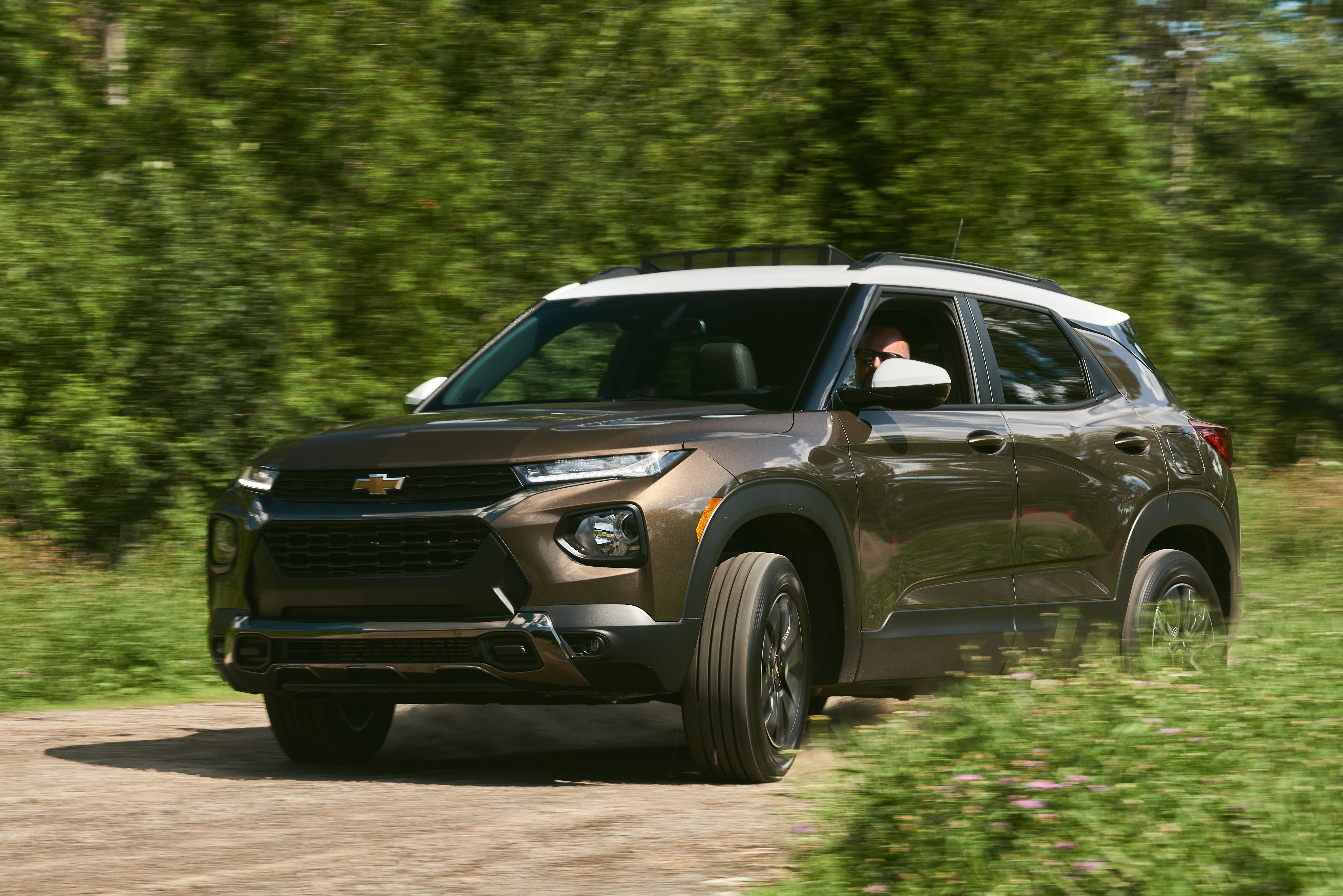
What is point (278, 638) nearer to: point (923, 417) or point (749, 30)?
point (923, 417)

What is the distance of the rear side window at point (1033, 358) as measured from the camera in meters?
6.95

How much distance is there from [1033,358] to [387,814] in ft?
11.0

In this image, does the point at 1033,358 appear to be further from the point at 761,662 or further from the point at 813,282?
the point at 761,662

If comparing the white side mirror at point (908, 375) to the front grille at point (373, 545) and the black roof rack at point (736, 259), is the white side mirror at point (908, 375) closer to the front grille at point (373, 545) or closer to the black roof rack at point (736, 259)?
the black roof rack at point (736, 259)

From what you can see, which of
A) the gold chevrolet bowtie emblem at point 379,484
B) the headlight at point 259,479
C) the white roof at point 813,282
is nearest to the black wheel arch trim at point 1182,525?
the white roof at point 813,282

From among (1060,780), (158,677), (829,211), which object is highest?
(1060,780)

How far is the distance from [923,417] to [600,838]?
2340 mm

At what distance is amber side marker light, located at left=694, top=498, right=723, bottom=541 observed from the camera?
546 centimetres

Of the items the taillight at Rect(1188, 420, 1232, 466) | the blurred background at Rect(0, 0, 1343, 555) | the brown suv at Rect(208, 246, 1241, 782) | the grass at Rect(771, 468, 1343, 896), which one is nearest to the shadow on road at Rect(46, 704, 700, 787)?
the brown suv at Rect(208, 246, 1241, 782)

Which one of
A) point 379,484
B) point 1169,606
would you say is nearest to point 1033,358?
point 1169,606

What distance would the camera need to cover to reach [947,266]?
701 centimetres

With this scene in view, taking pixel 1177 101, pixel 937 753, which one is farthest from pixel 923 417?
pixel 1177 101

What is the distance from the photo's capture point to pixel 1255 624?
7.00 m

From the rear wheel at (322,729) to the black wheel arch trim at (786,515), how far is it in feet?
4.41
